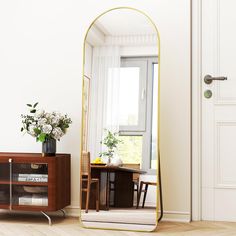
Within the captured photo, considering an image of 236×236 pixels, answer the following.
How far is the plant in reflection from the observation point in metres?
2.94

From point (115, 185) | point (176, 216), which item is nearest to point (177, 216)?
point (176, 216)

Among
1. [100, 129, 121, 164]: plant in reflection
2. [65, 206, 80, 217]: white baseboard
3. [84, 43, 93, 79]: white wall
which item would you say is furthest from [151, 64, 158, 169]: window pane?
[65, 206, 80, 217]: white baseboard

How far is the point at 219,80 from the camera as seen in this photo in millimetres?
3195

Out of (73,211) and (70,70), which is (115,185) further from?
(70,70)

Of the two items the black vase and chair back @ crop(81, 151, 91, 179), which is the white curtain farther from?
the black vase

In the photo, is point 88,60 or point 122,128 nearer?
point 122,128

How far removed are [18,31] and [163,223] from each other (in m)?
1.94

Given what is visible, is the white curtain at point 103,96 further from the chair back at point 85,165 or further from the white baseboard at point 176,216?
the white baseboard at point 176,216

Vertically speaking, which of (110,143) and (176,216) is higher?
(110,143)

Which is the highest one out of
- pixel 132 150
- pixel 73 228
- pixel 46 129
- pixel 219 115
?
pixel 219 115

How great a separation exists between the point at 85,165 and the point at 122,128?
0.38 meters

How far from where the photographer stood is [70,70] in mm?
3371

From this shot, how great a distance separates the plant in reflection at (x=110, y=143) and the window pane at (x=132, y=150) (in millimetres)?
49

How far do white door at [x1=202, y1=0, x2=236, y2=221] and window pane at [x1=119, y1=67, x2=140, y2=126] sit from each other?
1.92ft
